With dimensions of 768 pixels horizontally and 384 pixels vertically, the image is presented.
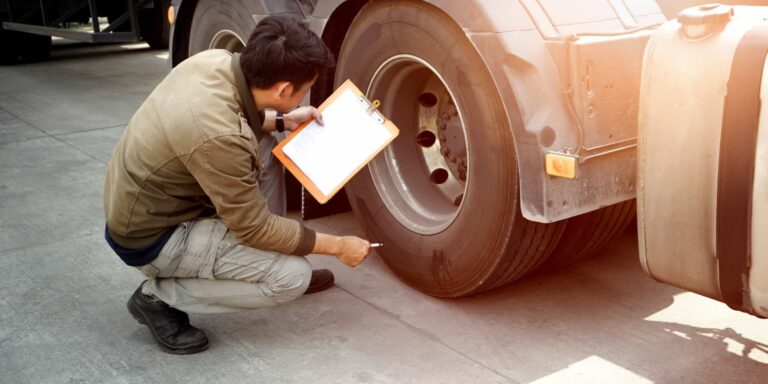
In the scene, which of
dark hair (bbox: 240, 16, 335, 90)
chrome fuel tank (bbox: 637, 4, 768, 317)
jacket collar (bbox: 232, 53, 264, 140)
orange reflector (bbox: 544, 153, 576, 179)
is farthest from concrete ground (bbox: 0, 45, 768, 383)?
dark hair (bbox: 240, 16, 335, 90)

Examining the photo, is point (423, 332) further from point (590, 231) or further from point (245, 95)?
point (245, 95)

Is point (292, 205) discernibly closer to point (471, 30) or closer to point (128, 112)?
point (471, 30)

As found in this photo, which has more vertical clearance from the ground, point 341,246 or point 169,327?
point 341,246

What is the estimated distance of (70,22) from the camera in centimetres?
1020

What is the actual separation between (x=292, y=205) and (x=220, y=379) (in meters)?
1.77

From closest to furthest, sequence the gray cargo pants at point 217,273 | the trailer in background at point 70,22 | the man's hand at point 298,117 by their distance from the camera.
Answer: the gray cargo pants at point 217,273, the man's hand at point 298,117, the trailer in background at point 70,22

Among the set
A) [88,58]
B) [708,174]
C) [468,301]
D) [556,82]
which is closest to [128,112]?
[88,58]

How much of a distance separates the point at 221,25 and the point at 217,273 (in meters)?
1.73

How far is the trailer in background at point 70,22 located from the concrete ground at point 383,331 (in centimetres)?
431

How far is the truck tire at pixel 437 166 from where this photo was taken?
9.98 feet

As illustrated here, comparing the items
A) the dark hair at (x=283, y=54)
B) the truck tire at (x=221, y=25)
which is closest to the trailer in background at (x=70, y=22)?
the truck tire at (x=221, y=25)

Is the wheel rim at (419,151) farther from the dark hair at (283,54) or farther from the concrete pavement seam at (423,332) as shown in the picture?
the dark hair at (283,54)

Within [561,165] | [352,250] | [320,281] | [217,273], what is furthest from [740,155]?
[320,281]

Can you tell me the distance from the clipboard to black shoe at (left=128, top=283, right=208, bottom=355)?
0.66 metres
